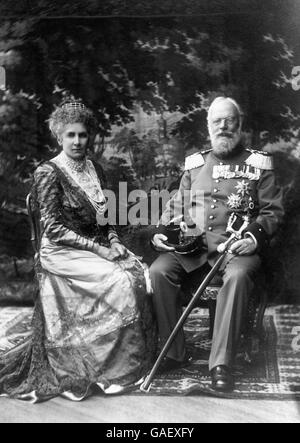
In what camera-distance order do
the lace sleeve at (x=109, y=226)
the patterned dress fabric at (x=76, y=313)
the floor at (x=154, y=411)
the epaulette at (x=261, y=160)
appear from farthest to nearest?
the lace sleeve at (x=109, y=226)
the epaulette at (x=261, y=160)
the patterned dress fabric at (x=76, y=313)
the floor at (x=154, y=411)

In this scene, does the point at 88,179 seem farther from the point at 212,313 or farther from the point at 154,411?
the point at 154,411

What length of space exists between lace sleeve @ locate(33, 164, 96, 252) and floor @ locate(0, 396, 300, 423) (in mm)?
993

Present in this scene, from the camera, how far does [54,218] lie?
466 centimetres

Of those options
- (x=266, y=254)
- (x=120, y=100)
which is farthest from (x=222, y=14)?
(x=266, y=254)

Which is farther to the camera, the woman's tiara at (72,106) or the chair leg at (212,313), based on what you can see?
the woman's tiara at (72,106)

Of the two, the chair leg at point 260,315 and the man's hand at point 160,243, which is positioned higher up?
the man's hand at point 160,243

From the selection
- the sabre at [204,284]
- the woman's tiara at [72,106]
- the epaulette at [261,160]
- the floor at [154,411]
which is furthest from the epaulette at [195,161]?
the floor at [154,411]

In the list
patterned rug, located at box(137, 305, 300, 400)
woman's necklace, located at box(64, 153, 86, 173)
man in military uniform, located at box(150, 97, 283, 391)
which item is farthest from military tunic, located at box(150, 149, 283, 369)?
woman's necklace, located at box(64, 153, 86, 173)

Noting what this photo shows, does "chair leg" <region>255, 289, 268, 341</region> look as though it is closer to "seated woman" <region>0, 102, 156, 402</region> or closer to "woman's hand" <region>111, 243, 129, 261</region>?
"seated woman" <region>0, 102, 156, 402</region>

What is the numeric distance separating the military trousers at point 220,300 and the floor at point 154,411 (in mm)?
277

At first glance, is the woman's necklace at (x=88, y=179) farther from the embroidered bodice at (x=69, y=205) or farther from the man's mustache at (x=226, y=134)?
the man's mustache at (x=226, y=134)

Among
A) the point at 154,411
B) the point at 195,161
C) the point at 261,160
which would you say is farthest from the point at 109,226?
the point at 154,411

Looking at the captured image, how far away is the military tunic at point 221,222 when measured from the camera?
14.9 feet

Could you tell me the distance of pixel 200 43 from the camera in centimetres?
470
